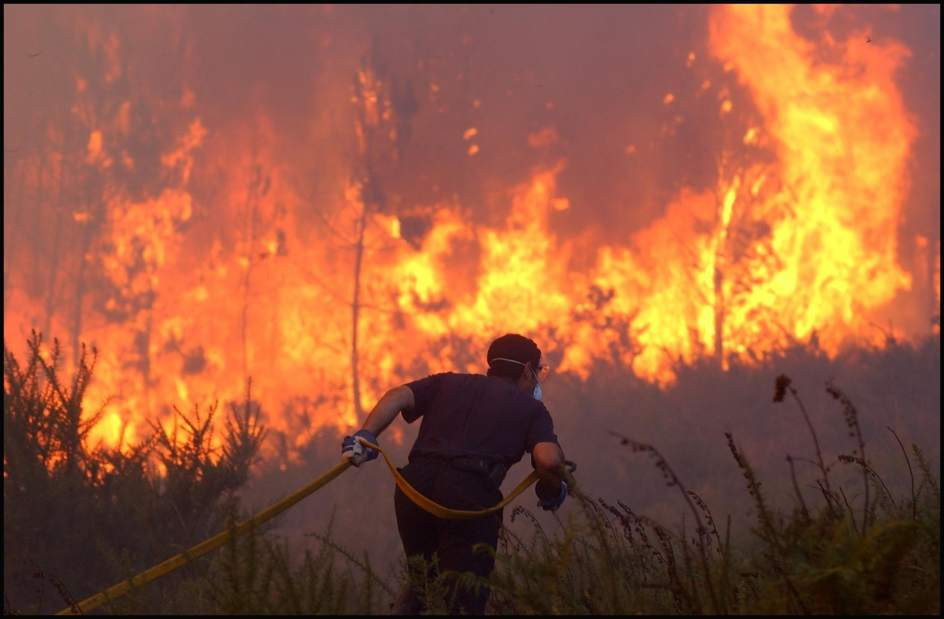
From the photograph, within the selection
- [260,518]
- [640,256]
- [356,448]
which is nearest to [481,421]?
[356,448]

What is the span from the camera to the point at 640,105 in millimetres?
23828

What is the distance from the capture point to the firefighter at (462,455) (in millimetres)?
3994

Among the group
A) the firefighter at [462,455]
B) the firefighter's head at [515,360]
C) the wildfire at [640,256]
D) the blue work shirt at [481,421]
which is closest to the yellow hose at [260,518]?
the firefighter at [462,455]

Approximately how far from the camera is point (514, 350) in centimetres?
457

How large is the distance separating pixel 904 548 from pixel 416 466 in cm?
213

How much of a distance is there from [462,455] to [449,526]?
0.97ft

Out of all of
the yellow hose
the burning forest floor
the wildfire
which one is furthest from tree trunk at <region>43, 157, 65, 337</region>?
the yellow hose

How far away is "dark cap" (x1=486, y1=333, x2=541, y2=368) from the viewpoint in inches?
180

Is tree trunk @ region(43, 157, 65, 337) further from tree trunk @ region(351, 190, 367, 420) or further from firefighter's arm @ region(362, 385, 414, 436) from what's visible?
firefighter's arm @ region(362, 385, 414, 436)

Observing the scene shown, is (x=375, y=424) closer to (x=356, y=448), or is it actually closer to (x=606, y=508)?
(x=356, y=448)

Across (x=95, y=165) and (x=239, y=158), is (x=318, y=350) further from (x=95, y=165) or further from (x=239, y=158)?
(x=95, y=165)

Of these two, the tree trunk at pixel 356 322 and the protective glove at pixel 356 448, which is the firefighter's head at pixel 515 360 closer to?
the protective glove at pixel 356 448

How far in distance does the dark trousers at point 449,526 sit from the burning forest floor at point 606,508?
147mm

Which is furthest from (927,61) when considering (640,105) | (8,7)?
(8,7)
